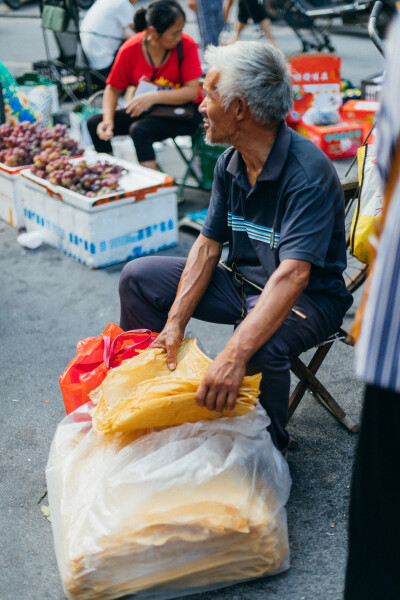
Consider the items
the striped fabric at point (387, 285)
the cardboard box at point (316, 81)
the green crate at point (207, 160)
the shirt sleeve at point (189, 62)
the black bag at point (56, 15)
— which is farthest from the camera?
the black bag at point (56, 15)

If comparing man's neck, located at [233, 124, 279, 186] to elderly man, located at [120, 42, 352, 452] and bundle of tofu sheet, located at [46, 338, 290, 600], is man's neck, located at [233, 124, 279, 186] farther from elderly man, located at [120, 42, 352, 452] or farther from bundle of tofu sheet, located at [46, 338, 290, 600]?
bundle of tofu sheet, located at [46, 338, 290, 600]

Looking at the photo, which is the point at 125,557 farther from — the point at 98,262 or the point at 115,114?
the point at 115,114

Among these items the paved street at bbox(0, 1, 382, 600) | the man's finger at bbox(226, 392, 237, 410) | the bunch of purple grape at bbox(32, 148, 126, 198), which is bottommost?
the paved street at bbox(0, 1, 382, 600)

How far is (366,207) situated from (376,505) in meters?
1.42

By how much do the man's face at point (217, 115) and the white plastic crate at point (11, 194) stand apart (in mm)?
2741

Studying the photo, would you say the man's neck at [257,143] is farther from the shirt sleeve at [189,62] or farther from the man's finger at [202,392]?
the shirt sleeve at [189,62]

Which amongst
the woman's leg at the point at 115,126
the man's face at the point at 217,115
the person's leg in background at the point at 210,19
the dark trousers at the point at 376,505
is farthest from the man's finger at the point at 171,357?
the person's leg in background at the point at 210,19

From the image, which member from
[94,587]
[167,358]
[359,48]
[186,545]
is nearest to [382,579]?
[186,545]

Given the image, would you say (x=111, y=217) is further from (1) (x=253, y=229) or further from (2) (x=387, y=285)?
(2) (x=387, y=285)

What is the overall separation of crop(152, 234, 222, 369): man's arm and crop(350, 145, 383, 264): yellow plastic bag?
0.53 metres

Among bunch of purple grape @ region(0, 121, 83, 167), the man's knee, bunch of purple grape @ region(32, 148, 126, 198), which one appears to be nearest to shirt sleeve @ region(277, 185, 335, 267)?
the man's knee

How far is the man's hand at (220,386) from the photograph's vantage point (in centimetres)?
197

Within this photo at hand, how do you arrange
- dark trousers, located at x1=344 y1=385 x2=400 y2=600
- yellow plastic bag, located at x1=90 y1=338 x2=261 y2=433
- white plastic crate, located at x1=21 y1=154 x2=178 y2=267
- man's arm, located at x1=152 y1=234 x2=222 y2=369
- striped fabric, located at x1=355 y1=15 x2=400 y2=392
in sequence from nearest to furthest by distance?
striped fabric, located at x1=355 y1=15 x2=400 y2=392 → dark trousers, located at x1=344 y1=385 x2=400 y2=600 → yellow plastic bag, located at x1=90 y1=338 x2=261 y2=433 → man's arm, located at x1=152 y1=234 x2=222 y2=369 → white plastic crate, located at x1=21 y1=154 x2=178 y2=267

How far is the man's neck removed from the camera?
235cm
